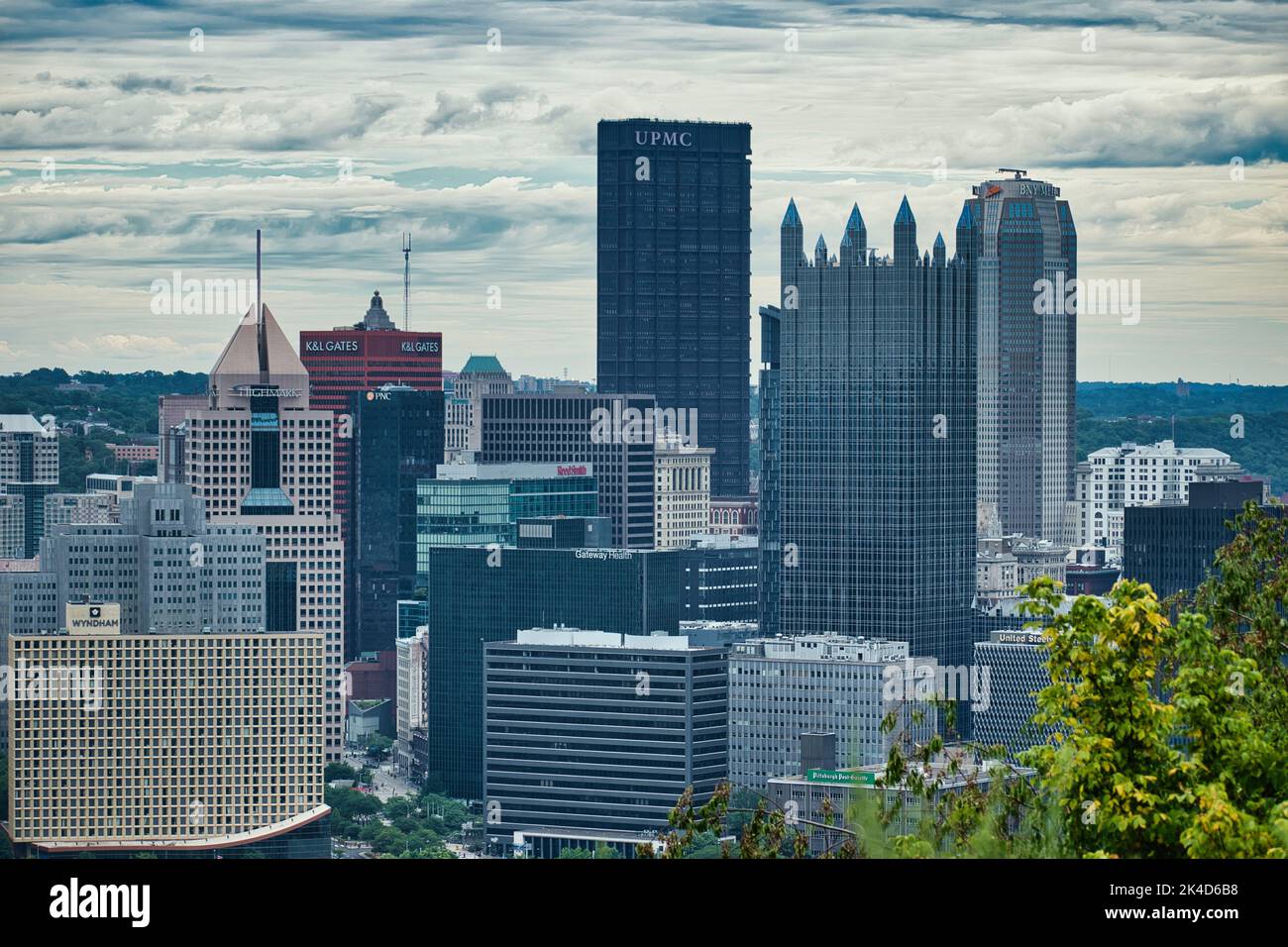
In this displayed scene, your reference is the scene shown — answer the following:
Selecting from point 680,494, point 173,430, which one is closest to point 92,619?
point 173,430

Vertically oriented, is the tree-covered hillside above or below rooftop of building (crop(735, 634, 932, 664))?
above

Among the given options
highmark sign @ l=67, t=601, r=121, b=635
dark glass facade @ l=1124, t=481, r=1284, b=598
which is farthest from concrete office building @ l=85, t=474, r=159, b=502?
dark glass facade @ l=1124, t=481, r=1284, b=598

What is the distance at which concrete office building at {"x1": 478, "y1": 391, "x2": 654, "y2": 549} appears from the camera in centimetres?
17462

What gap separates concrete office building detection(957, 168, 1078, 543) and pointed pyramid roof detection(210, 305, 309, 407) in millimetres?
57813

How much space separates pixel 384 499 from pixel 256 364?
876 inches

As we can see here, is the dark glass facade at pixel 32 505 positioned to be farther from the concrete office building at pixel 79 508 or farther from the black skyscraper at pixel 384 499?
the black skyscraper at pixel 384 499

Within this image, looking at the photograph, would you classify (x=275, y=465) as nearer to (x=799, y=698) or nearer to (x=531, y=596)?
(x=531, y=596)

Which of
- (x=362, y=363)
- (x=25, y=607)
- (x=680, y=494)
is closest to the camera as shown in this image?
(x=25, y=607)

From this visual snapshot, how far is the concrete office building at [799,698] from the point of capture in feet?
366

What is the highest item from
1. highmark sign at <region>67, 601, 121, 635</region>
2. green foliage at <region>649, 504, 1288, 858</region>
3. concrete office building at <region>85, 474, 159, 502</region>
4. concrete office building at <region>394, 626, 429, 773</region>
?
concrete office building at <region>85, 474, 159, 502</region>

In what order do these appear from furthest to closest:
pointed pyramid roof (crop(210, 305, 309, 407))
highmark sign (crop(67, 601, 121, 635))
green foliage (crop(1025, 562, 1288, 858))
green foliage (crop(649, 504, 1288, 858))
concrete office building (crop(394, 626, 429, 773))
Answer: pointed pyramid roof (crop(210, 305, 309, 407)) → concrete office building (crop(394, 626, 429, 773)) → highmark sign (crop(67, 601, 121, 635)) → green foliage (crop(649, 504, 1288, 858)) → green foliage (crop(1025, 562, 1288, 858))

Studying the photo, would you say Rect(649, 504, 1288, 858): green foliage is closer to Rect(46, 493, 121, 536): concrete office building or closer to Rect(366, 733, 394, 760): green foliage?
Rect(46, 493, 121, 536): concrete office building

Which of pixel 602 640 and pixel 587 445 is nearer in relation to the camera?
pixel 602 640

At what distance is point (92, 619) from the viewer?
107 metres
